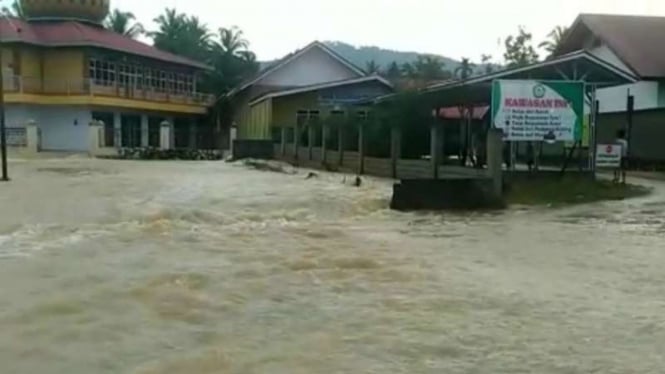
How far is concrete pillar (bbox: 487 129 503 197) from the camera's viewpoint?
17.1m

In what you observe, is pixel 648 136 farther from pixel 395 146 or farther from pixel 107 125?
pixel 107 125

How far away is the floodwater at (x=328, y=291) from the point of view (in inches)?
240

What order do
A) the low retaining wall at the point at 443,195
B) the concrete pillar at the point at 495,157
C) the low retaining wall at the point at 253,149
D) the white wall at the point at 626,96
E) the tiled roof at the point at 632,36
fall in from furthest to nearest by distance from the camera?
the low retaining wall at the point at 253,149
the white wall at the point at 626,96
the tiled roof at the point at 632,36
the concrete pillar at the point at 495,157
the low retaining wall at the point at 443,195

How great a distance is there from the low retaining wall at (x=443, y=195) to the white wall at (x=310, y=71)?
3412 centimetres

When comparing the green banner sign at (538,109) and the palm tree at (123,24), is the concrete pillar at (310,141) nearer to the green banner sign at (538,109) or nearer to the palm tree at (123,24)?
the green banner sign at (538,109)

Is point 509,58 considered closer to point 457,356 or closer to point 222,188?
point 222,188

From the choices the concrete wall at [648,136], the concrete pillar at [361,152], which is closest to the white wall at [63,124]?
the concrete pillar at [361,152]

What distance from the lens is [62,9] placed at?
1971 inches

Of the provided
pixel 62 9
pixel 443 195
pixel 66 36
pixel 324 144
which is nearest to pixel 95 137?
pixel 66 36

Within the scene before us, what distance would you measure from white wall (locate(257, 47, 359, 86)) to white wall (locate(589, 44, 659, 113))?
19894 millimetres

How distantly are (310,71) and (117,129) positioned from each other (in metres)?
11.0

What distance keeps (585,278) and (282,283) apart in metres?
3.07

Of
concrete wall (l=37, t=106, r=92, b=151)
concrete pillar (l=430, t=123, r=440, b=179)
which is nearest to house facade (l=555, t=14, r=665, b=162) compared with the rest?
concrete pillar (l=430, t=123, r=440, b=179)

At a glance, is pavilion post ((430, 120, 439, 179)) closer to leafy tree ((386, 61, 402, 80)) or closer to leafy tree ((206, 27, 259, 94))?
leafy tree ((386, 61, 402, 80))
